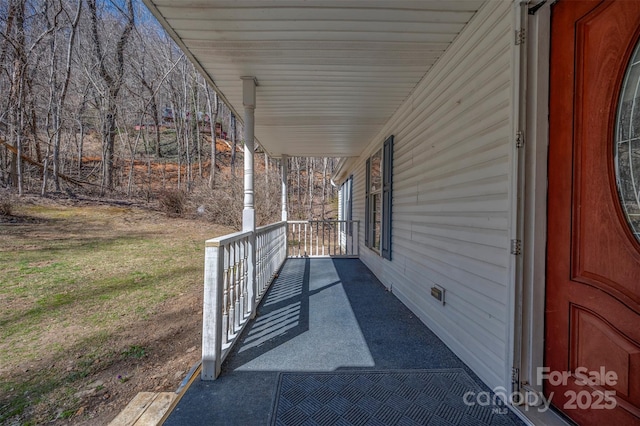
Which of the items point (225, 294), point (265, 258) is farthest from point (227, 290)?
point (265, 258)

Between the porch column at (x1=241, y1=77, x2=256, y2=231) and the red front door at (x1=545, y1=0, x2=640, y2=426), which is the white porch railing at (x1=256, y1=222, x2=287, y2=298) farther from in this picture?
the red front door at (x1=545, y1=0, x2=640, y2=426)

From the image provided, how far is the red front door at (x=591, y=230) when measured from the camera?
120cm

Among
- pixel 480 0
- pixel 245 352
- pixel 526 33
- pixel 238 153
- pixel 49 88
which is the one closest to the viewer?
pixel 526 33

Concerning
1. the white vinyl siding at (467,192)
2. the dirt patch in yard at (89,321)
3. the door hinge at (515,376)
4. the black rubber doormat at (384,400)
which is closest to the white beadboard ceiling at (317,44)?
the white vinyl siding at (467,192)

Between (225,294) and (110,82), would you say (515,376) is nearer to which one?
(225,294)

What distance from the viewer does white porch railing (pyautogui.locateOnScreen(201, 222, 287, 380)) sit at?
78.8 inches

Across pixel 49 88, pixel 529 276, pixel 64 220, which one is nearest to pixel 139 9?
pixel 49 88

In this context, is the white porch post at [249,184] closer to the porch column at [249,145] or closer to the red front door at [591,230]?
the porch column at [249,145]

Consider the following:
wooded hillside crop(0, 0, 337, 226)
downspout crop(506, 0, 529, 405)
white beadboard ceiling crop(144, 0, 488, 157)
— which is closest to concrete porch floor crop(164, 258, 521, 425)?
downspout crop(506, 0, 529, 405)

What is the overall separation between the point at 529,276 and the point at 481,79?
4.40 feet

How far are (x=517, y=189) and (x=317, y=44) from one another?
180 centimetres

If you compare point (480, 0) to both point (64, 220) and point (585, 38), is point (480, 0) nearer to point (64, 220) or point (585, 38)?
point (585, 38)

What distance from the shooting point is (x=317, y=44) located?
7.72ft

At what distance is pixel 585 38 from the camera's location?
1.37m
